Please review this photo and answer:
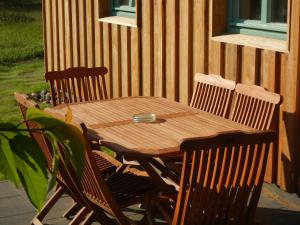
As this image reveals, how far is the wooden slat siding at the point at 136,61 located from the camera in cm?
828

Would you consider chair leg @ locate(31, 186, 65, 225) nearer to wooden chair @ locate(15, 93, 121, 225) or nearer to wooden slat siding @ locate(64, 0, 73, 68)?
wooden chair @ locate(15, 93, 121, 225)

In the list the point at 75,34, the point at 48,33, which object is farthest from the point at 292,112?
the point at 48,33

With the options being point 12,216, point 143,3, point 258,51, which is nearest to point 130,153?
point 12,216

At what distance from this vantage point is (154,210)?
550cm

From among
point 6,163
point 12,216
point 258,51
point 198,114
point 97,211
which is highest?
point 6,163

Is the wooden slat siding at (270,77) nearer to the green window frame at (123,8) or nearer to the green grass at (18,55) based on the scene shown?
the green grass at (18,55)

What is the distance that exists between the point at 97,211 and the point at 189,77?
2990mm

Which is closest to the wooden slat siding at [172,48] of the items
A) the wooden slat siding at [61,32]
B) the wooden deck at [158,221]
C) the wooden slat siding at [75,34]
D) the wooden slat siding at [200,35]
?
Result: the wooden slat siding at [200,35]

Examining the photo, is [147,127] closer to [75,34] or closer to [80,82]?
[80,82]

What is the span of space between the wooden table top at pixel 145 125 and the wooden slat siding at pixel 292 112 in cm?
82

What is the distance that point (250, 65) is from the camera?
244 inches

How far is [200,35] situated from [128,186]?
2654 mm

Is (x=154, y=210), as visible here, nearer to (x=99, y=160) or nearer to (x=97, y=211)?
(x=99, y=160)

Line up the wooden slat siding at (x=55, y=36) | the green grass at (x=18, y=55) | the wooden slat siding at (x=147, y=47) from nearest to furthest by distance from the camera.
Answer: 1. the wooden slat siding at (x=147, y=47)
2. the wooden slat siding at (x=55, y=36)
3. the green grass at (x=18, y=55)
